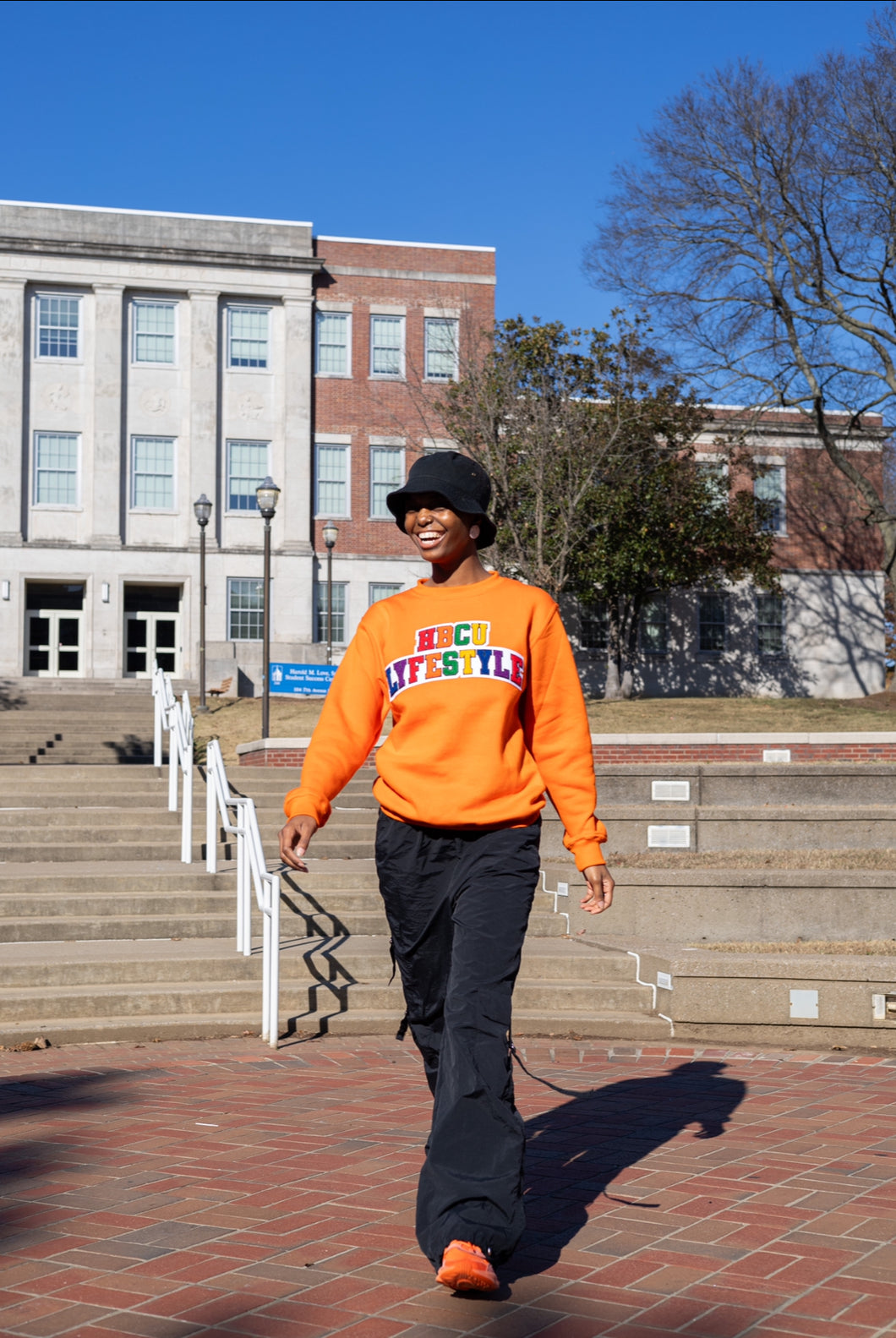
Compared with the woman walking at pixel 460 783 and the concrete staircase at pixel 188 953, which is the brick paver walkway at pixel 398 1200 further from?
the concrete staircase at pixel 188 953

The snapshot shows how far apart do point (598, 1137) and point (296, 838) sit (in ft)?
7.26

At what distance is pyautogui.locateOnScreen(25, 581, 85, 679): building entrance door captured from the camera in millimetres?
36156

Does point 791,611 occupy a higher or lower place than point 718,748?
higher

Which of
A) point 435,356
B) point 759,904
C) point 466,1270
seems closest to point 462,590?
point 466,1270

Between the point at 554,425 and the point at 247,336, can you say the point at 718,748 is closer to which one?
the point at 554,425

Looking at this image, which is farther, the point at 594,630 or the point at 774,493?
the point at 774,493

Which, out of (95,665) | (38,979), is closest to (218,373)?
(95,665)

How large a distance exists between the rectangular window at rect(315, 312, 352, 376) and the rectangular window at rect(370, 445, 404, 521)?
2.36 meters

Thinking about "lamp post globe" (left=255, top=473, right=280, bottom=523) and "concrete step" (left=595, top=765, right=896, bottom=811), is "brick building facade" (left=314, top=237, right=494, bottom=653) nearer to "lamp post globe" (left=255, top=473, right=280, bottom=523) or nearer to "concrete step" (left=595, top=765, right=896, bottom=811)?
"lamp post globe" (left=255, top=473, right=280, bottom=523)

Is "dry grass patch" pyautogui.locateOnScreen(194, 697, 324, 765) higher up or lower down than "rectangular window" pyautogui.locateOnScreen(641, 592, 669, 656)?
lower down

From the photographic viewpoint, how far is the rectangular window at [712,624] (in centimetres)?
3928

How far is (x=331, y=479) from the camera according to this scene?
125 ft

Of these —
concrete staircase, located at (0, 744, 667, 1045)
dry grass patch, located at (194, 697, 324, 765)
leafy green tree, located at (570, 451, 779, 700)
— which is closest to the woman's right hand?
concrete staircase, located at (0, 744, 667, 1045)

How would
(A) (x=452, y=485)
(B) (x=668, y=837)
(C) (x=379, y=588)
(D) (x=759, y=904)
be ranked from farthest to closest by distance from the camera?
(C) (x=379, y=588)
(B) (x=668, y=837)
(D) (x=759, y=904)
(A) (x=452, y=485)
